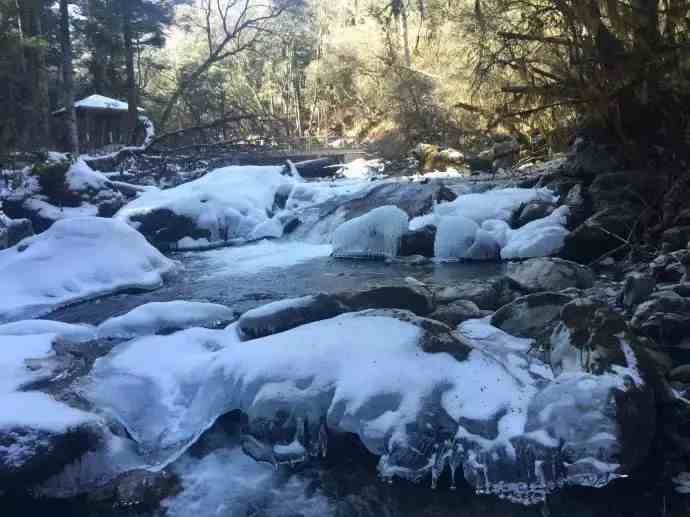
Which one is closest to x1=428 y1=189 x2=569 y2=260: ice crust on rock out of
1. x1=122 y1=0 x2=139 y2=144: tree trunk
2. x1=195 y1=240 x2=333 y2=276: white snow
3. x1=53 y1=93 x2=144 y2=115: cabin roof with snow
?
x1=195 y1=240 x2=333 y2=276: white snow

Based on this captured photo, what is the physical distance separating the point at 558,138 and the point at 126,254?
17.2 ft

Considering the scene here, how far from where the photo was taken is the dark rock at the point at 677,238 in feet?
19.0

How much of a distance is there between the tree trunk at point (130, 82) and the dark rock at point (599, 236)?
1318 centimetres

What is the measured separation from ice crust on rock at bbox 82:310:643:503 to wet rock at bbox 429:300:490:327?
463 millimetres

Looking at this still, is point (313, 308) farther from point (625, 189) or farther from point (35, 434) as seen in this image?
point (625, 189)

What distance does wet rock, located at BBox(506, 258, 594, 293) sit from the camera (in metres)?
5.40

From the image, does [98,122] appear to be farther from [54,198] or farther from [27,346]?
[27,346]

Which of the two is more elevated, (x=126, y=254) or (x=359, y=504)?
(x=126, y=254)

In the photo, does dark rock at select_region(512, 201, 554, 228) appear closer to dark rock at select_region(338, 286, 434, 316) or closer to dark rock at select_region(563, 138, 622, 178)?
dark rock at select_region(563, 138, 622, 178)

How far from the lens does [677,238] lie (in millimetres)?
5832

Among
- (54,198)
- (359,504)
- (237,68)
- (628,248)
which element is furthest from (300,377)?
(237,68)

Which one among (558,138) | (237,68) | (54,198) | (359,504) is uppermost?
(237,68)

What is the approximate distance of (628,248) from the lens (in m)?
6.45

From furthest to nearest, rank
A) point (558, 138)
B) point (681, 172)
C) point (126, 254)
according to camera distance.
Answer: point (558, 138), point (126, 254), point (681, 172)
